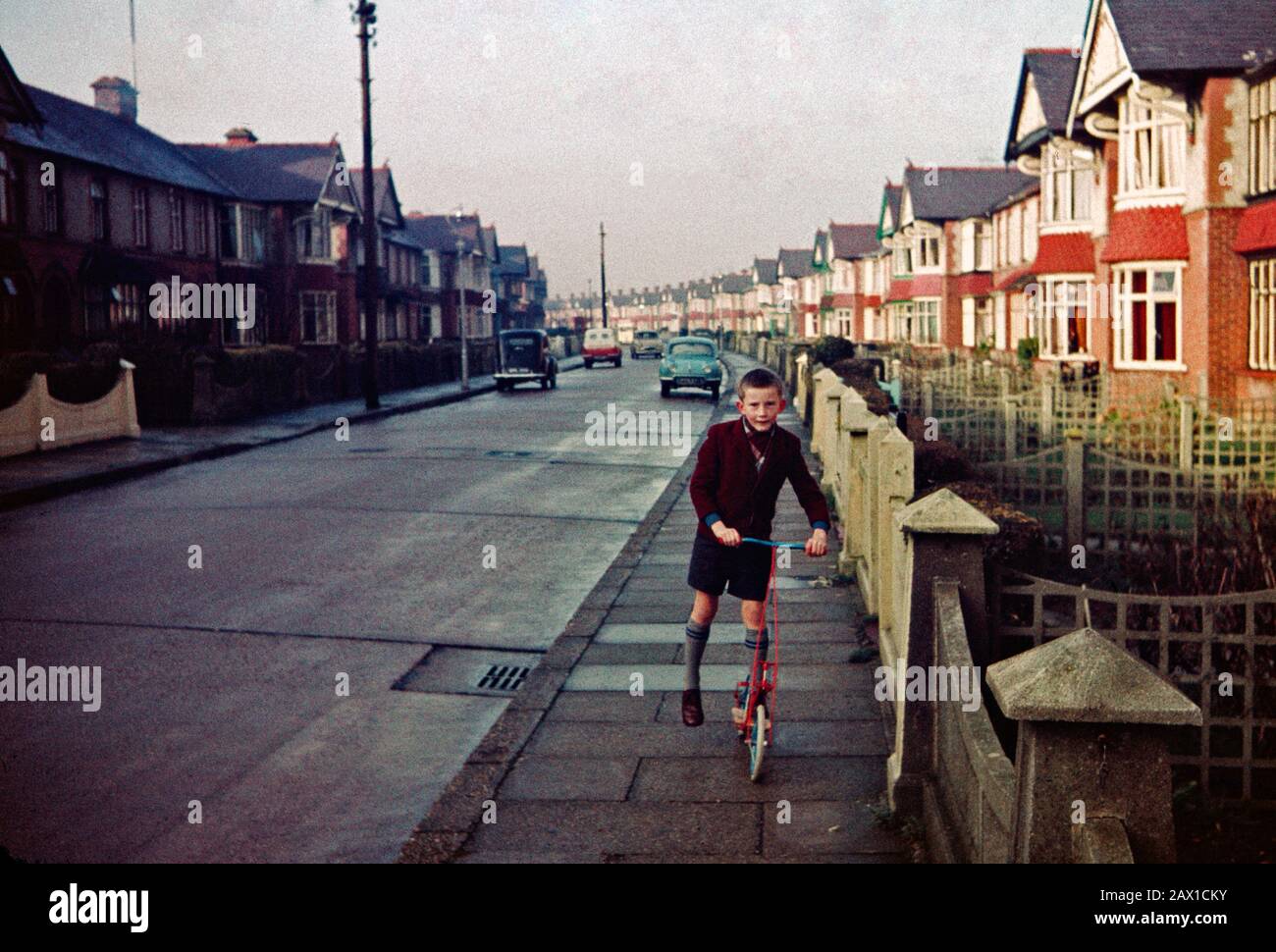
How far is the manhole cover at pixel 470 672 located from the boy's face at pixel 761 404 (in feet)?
8.30

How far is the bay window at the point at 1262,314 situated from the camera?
2178cm

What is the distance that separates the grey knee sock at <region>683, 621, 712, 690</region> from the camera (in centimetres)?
658

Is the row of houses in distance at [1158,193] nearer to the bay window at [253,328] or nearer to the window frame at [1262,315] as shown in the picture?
the window frame at [1262,315]

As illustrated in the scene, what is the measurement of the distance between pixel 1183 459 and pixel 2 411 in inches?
665

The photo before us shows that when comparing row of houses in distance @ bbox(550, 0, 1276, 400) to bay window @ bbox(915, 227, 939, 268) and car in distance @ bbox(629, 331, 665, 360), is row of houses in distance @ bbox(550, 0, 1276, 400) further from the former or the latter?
car in distance @ bbox(629, 331, 665, 360)

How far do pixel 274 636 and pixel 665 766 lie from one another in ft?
13.1

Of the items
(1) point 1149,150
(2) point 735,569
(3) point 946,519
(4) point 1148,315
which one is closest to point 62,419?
(2) point 735,569

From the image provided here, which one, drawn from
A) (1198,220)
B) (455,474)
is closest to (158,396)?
(455,474)

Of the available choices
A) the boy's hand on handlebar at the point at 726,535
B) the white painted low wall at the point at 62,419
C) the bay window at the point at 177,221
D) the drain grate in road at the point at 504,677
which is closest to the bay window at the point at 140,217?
the bay window at the point at 177,221

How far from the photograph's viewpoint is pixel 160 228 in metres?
42.8

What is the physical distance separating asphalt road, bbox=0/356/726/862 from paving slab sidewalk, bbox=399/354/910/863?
34cm

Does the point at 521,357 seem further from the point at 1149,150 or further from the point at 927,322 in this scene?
the point at 927,322
